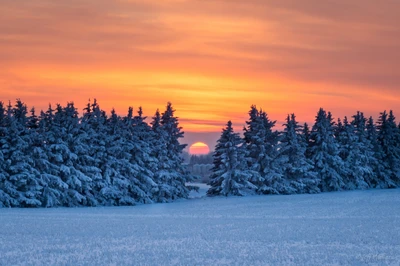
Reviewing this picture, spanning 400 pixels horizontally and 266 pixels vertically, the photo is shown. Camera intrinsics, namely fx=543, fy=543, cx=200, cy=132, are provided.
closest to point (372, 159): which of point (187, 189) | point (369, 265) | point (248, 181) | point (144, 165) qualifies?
point (248, 181)

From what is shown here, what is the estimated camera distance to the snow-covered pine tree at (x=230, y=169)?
62531 mm

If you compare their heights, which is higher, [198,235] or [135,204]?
[198,235]

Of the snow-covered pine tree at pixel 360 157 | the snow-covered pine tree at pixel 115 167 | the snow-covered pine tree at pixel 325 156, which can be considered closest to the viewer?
the snow-covered pine tree at pixel 115 167

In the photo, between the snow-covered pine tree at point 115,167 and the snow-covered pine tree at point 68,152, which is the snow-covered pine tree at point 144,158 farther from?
the snow-covered pine tree at point 68,152

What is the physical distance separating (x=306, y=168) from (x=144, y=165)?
2123cm

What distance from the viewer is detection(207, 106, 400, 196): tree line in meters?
63.8

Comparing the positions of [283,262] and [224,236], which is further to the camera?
[224,236]

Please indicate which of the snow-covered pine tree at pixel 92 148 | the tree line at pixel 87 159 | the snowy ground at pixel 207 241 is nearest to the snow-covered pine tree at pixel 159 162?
the tree line at pixel 87 159

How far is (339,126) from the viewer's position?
253ft

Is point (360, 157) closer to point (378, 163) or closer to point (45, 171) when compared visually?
point (378, 163)

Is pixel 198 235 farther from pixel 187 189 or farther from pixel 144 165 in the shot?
pixel 187 189

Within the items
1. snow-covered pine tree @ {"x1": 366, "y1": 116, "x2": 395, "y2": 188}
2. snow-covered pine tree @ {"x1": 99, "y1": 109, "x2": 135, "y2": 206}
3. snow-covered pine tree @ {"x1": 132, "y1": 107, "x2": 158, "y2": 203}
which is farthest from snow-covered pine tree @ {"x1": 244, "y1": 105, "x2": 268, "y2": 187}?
snow-covered pine tree @ {"x1": 366, "y1": 116, "x2": 395, "y2": 188}

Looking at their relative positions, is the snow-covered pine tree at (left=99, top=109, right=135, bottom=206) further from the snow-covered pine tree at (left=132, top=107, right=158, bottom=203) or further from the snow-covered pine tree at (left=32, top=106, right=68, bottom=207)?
the snow-covered pine tree at (left=32, top=106, right=68, bottom=207)

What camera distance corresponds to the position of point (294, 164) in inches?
2670
